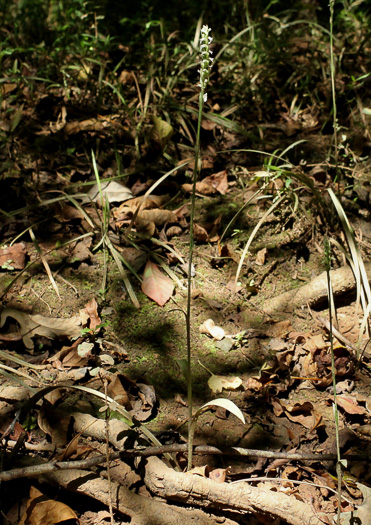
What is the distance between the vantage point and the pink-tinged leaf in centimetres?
249

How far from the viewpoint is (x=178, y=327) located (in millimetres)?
2406

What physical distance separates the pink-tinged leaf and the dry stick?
2.94 feet

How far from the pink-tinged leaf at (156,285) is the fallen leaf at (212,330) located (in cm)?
25

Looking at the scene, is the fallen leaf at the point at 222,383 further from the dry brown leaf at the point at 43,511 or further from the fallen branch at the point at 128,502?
the dry brown leaf at the point at 43,511

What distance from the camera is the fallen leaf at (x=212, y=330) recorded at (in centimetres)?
237

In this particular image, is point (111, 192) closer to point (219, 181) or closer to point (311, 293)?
point (219, 181)

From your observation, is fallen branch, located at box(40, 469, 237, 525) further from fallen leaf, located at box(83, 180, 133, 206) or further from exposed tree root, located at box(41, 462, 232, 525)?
fallen leaf, located at box(83, 180, 133, 206)

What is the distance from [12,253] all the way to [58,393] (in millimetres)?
946

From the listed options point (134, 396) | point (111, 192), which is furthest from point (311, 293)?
point (111, 192)

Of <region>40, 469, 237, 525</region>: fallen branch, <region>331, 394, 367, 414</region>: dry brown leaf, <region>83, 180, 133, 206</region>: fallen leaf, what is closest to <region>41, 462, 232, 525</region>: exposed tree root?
<region>40, 469, 237, 525</region>: fallen branch

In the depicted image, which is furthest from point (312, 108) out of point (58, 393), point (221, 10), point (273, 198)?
point (58, 393)

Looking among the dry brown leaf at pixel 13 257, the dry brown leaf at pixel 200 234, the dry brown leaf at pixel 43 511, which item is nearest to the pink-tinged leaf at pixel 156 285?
the dry brown leaf at pixel 200 234

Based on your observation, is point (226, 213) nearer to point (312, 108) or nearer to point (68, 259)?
point (68, 259)

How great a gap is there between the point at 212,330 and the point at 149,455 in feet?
2.70
